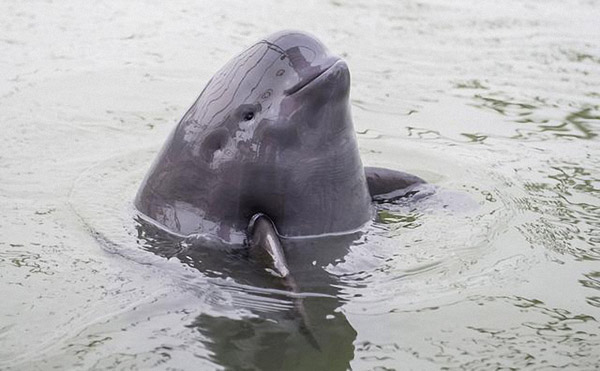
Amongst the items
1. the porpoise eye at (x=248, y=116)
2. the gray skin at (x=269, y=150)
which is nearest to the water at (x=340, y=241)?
the gray skin at (x=269, y=150)

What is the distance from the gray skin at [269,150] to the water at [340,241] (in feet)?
0.71

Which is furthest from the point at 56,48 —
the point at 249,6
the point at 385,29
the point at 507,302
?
the point at 507,302

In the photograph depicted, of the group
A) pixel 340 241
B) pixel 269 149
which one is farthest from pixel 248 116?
pixel 340 241

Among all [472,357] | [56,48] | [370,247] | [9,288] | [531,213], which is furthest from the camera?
[56,48]

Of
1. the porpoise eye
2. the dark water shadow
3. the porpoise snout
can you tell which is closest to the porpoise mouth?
the porpoise snout

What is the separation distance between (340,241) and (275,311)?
946 millimetres

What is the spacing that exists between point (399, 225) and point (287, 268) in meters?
1.16

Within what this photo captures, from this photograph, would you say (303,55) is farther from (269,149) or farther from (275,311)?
(275,311)

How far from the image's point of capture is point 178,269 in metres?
5.47

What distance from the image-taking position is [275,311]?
5016 mm

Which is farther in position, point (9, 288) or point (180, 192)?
point (180, 192)

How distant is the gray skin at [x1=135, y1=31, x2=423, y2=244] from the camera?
5543 millimetres

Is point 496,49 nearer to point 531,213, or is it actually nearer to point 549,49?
point 549,49

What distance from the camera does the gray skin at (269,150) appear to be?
554 centimetres
